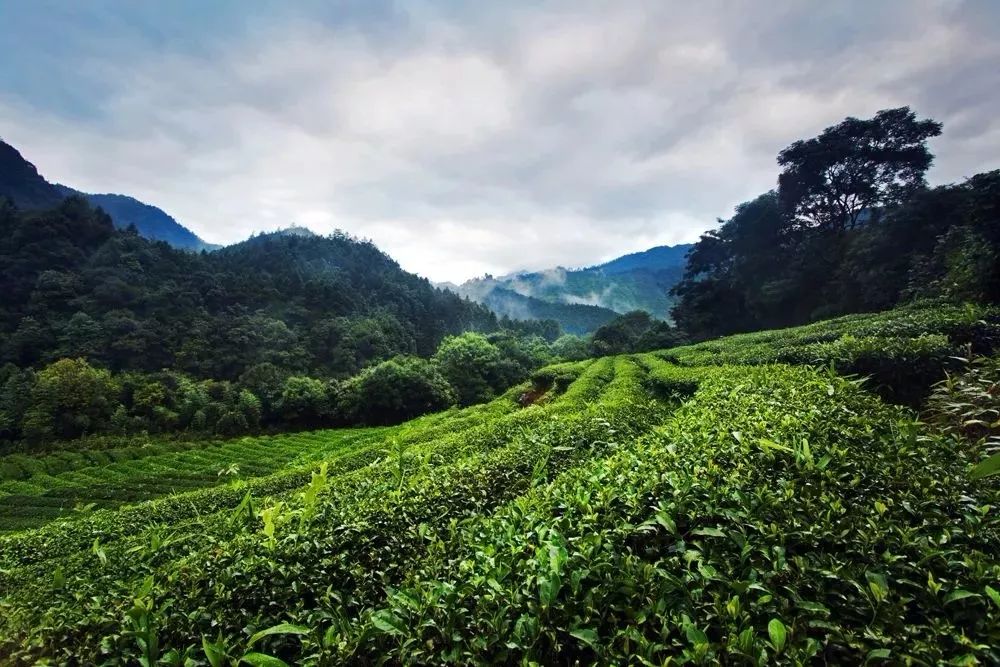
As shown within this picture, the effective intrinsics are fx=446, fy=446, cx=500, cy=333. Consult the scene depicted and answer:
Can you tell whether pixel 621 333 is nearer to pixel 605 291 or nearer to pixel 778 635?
pixel 778 635

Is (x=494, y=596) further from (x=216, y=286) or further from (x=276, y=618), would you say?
(x=216, y=286)

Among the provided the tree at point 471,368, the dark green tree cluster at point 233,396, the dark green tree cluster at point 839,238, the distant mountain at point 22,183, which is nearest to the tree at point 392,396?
the dark green tree cluster at point 233,396

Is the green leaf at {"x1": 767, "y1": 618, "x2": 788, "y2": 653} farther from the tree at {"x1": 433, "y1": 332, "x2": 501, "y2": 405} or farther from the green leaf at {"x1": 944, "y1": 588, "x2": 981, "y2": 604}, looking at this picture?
the tree at {"x1": 433, "y1": 332, "x2": 501, "y2": 405}

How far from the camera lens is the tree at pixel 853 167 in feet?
90.9

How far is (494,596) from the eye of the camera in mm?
2049

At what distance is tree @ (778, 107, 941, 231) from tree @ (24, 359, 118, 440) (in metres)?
52.1

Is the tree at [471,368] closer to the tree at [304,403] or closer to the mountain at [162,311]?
the tree at [304,403]

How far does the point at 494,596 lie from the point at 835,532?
1.69 m

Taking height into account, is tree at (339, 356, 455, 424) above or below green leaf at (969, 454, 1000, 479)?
below

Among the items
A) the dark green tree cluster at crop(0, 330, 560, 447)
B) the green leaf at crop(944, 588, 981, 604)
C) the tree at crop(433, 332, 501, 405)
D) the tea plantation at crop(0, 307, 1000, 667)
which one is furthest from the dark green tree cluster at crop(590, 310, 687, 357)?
the green leaf at crop(944, 588, 981, 604)

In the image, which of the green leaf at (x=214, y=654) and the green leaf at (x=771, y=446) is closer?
the green leaf at (x=214, y=654)

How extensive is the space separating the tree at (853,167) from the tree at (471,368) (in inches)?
1084

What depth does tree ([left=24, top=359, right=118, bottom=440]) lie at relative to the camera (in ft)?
101

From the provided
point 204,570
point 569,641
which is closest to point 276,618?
point 204,570
